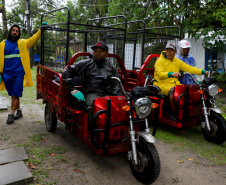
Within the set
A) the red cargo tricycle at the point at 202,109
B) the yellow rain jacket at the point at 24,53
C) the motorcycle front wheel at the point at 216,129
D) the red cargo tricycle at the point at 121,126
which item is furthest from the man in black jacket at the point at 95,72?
the yellow rain jacket at the point at 24,53

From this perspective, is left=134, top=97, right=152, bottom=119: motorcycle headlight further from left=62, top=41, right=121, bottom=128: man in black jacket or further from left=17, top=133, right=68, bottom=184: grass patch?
left=17, top=133, right=68, bottom=184: grass patch

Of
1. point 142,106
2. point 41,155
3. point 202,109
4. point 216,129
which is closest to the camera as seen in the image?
point 142,106

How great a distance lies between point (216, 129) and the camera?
157 inches

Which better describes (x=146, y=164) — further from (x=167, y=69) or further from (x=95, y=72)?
(x=167, y=69)

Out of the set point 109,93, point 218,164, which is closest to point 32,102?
point 109,93

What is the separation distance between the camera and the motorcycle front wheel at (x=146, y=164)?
103 inches

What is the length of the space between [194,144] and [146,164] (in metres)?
1.71

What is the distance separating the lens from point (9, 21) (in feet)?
87.4

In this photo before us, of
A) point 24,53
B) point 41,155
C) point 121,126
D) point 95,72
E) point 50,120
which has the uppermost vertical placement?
point 24,53

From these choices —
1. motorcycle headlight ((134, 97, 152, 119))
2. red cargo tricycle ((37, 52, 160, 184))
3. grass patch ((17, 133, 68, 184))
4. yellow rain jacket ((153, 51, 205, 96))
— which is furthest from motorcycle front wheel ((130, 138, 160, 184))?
yellow rain jacket ((153, 51, 205, 96))

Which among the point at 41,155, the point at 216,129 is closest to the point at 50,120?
the point at 41,155

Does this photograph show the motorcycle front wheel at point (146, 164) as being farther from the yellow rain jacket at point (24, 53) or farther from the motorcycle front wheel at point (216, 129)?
the yellow rain jacket at point (24, 53)

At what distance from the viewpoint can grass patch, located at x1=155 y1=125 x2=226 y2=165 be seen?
3580mm

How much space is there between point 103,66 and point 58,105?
95cm
